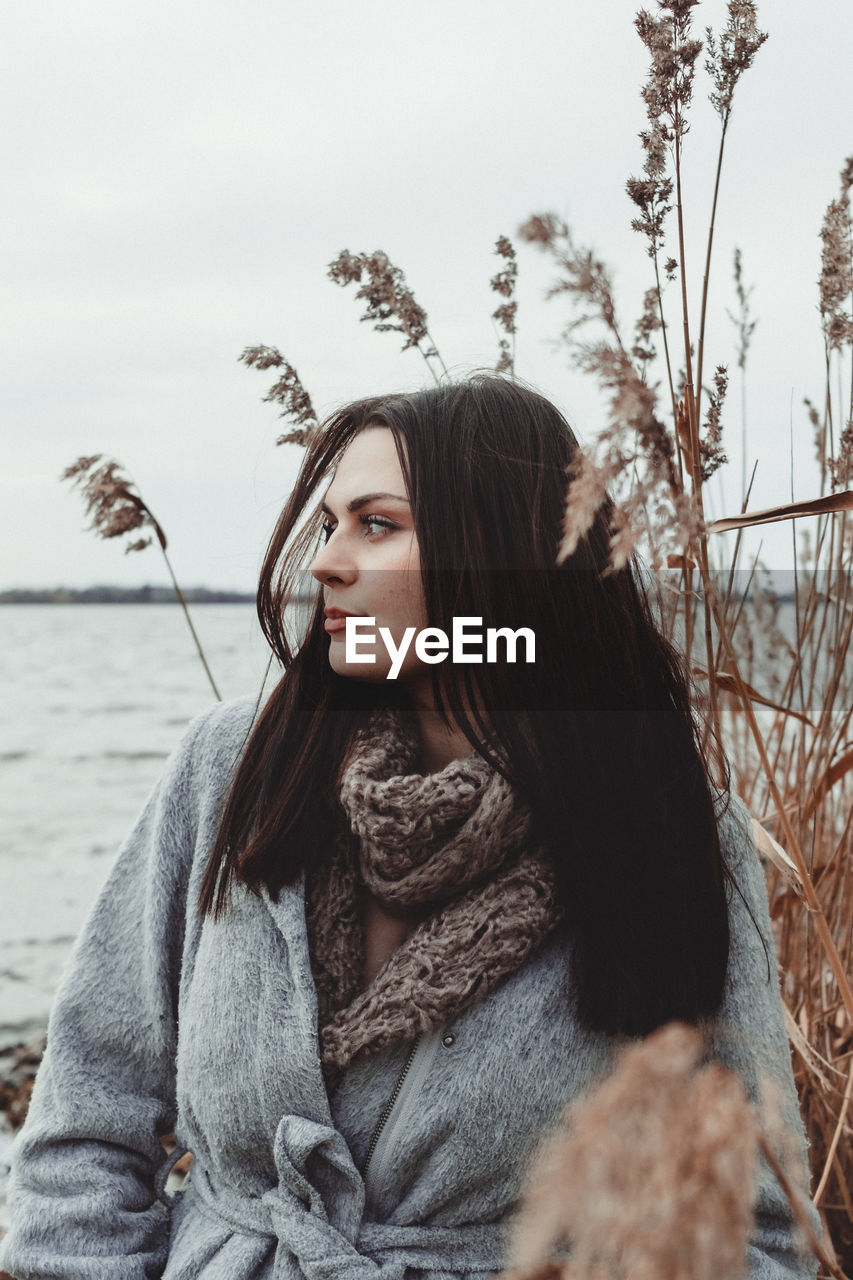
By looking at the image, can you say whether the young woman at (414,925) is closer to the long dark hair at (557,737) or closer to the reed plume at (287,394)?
the long dark hair at (557,737)

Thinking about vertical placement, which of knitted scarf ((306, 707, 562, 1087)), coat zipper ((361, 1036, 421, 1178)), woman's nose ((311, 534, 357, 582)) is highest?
woman's nose ((311, 534, 357, 582))

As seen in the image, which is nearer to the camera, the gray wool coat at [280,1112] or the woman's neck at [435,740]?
the gray wool coat at [280,1112]

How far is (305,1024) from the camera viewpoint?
1.20 meters

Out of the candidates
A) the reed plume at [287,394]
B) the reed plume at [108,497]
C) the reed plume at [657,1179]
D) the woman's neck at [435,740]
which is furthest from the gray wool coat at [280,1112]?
the reed plume at [657,1179]

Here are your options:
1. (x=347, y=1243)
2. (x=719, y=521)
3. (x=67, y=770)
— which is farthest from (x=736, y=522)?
(x=67, y=770)

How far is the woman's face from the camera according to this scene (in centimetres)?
125

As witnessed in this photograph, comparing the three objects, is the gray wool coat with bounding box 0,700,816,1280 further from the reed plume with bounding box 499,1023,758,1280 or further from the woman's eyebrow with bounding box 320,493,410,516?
the reed plume with bounding box 499,1023,758,1280

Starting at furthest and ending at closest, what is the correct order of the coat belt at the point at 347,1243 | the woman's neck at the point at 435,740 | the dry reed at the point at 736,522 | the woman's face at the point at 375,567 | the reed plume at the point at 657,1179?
1. the woman's neck at the point at 435,740
2. the woman's face at the point at 375,567
3. the coat belt at the point at 347,1243
4. the dry reed at the point at 736,522
5. the reed plume at the point at 657,1179

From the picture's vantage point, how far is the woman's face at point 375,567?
1246 mm

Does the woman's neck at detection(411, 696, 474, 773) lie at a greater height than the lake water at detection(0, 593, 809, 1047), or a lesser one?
greater

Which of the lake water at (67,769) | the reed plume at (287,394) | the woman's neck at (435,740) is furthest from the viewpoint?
the lake water at (67,769)

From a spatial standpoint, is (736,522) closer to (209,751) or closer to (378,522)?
(378,522)

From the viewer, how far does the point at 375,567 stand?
1.25 m

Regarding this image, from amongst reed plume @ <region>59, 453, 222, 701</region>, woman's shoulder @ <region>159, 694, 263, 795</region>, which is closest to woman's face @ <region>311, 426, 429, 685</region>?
woman's shoulder @ <region>159, 694, 263, 795</region>
